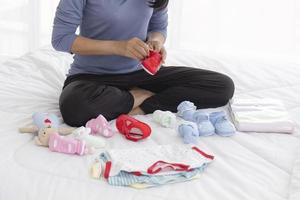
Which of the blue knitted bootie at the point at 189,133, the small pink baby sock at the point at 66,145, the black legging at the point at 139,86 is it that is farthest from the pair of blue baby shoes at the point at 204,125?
the small pink baby sock at the point at 66,145

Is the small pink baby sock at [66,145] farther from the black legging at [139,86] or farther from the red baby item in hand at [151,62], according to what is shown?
the red baby item in hand at [151,62]

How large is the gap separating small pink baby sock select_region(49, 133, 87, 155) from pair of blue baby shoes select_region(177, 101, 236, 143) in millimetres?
258

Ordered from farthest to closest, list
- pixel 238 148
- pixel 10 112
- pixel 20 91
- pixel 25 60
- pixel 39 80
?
pixel 25 60, pixel 39 80, pixel 20 91, pixel 10 112, pixel 238 148

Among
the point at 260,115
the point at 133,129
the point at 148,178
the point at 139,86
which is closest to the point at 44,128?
the point at 133,129

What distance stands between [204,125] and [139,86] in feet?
1.17

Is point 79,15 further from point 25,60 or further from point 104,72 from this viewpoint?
point 25,60

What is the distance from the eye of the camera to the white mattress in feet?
3.24

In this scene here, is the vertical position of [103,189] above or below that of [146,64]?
below

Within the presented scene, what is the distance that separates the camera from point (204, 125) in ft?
4.25

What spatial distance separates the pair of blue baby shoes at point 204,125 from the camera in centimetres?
124

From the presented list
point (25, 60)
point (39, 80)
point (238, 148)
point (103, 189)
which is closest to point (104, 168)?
point (103, 189)

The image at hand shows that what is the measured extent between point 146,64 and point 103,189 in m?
0.50

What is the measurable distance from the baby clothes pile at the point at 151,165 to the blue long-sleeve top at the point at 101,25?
0.46 m

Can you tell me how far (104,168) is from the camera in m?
1.06
